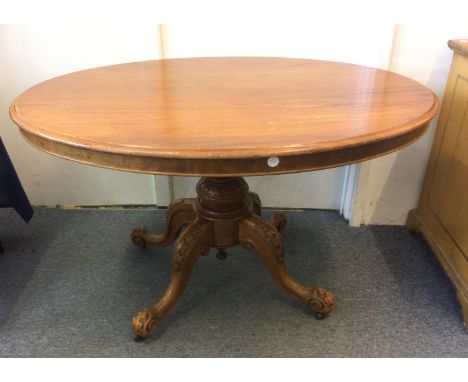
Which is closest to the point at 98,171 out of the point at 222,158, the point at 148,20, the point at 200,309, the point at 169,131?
the point at 148,20

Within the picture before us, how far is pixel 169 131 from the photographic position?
81 cm

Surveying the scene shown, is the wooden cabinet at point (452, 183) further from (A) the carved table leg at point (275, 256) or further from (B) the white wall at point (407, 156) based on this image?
(A) the carved table leg at point (275, 256)

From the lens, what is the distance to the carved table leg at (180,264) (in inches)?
48.2

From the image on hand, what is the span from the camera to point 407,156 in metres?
1.66

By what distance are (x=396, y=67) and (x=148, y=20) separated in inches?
37.3

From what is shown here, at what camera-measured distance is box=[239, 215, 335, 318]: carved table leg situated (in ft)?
4.11

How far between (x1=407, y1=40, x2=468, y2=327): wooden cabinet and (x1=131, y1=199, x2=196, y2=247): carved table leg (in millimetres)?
929

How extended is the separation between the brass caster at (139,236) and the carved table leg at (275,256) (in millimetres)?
496

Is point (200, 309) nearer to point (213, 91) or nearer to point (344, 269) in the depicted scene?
point (344, 269)

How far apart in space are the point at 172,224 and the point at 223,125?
76 cm

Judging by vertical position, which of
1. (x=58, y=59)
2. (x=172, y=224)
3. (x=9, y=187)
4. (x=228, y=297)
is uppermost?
(x=58, y=59)

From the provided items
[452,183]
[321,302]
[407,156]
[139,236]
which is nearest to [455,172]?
[452,183]

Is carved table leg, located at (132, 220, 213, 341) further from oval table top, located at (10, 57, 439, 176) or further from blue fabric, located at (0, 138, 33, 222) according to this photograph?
blue fabric, located at (0, 138, 33, 222)

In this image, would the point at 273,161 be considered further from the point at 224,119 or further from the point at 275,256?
the point at 275,256
